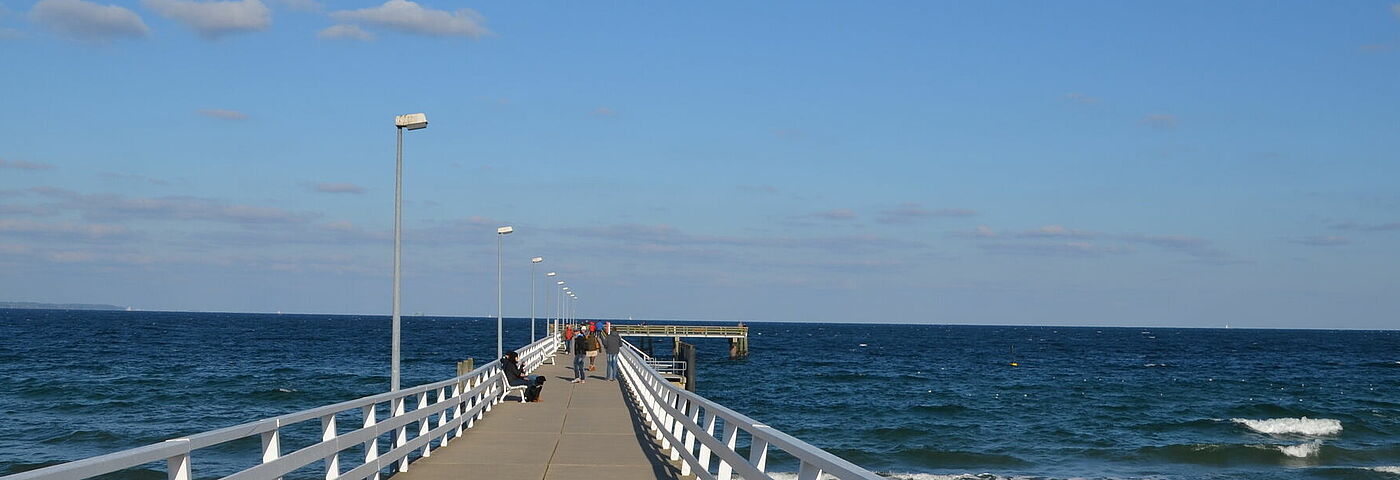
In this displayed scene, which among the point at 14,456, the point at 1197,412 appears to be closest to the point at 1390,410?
the point at 1197,412

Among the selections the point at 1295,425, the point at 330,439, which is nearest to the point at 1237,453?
the point at 1295,425

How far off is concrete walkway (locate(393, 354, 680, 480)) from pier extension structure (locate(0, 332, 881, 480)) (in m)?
0.02

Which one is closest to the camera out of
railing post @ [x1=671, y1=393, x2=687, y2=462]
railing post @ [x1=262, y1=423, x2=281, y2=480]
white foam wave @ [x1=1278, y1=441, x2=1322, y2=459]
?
railing post @ [x1=262, y1=423, x2=281, y2=480]

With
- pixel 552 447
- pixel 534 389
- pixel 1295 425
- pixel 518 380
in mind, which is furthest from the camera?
pixel 1295 425

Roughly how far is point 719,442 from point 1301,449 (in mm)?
32923

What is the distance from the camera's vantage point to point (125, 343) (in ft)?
380

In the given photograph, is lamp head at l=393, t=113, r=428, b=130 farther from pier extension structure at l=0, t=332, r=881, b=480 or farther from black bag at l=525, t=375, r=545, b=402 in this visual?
black bag at l=525, t=375, r=545, b=402

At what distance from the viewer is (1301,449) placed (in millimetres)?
38938

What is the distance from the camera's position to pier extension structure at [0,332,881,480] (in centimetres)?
737

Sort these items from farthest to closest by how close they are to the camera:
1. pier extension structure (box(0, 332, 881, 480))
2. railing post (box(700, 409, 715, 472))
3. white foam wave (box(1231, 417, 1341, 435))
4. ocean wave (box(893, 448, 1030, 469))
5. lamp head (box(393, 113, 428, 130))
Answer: white foam wave (box(1231, 417, 1341, 435))
ocean wave (box(893, 448, 1030, 469))
lamp head (box(393, 113, 428, 130))
railing post (box(700, 409, 715, 472))
pier extension structure (box(0, 332, 881, 480))

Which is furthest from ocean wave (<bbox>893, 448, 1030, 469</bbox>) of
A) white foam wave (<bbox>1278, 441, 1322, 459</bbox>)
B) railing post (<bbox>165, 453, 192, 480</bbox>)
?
railing post (<bbox>165, 453, 192, 480</bbox>)

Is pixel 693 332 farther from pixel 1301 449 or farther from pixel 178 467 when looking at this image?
pixel 178 467

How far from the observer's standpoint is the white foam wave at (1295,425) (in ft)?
153

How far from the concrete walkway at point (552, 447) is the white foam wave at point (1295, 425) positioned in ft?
95.4
